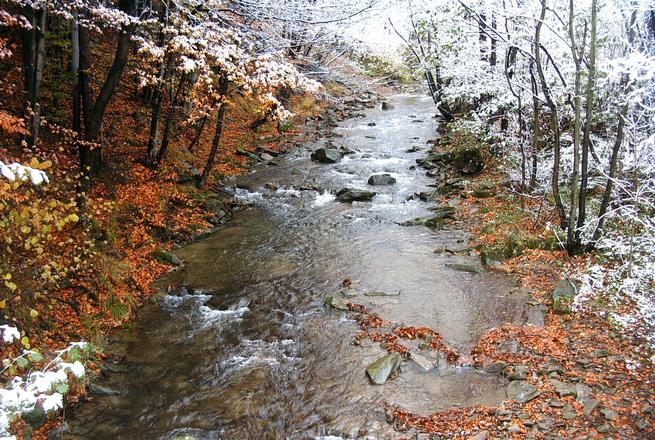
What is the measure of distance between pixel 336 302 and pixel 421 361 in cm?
250

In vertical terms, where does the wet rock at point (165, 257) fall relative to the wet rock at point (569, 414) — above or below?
above

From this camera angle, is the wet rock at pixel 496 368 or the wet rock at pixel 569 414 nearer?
the wet rock at pixel 569 414

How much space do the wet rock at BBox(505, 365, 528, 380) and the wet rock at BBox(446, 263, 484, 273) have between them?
3812 mm

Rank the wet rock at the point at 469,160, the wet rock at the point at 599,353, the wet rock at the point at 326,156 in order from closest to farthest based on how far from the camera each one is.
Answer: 1. the wet rock at the point at 599,353
2. the wet rock at the point at 469,160
3. the wet rock at the point at 326,156

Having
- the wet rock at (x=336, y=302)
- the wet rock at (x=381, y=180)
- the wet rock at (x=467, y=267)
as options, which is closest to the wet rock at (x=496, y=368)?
the wet rock at (x=336, y=302)

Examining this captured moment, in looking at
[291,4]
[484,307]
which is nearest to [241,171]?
[291,4]

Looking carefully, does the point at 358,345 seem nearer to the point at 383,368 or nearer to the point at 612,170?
the point at 383,368

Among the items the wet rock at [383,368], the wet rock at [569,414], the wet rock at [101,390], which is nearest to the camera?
the wet rock at [569,414]

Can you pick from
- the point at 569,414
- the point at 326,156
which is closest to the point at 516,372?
the point at 569,414

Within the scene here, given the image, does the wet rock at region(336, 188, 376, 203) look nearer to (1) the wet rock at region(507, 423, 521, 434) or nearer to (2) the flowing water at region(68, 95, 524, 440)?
(2) the flowing water at region(68, 95, 524, 440)

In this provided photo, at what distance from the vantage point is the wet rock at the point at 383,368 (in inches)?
288

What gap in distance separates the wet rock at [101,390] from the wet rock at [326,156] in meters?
15.1

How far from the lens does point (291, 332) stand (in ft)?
29.0

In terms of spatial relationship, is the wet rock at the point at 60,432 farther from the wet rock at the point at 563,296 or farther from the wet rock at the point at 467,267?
the wet rock at the point at 467,267
